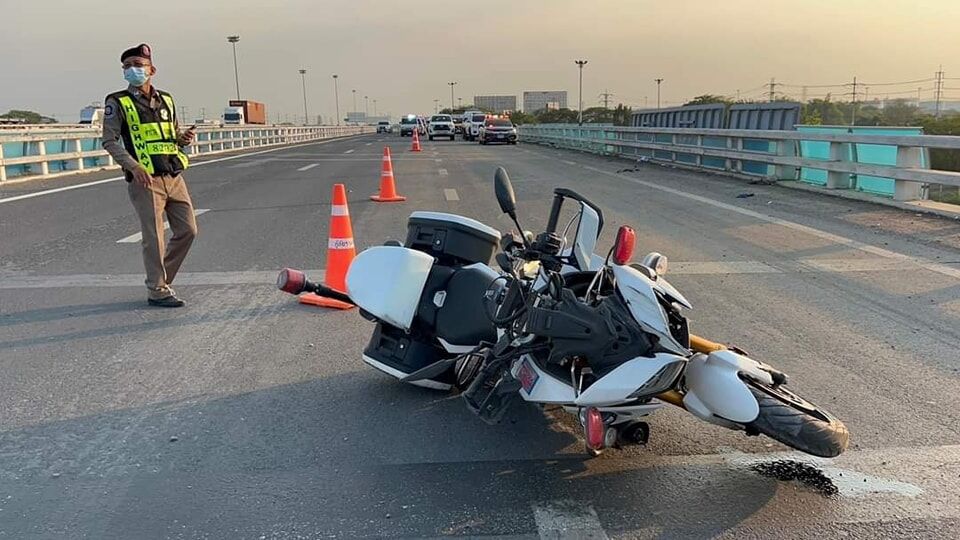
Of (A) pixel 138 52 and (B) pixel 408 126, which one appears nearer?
(A) pixel 138 52

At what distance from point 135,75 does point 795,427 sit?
5488 mm

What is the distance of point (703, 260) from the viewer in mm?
7996

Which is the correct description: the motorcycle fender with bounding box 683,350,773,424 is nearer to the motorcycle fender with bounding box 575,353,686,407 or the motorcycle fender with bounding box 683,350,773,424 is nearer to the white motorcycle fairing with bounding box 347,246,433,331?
the motorcycle fender with bounding box 575,353,686,407

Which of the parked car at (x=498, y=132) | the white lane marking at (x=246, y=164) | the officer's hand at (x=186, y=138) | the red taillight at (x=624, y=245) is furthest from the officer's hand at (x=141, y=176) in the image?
the parked car at (x=498, y=132)

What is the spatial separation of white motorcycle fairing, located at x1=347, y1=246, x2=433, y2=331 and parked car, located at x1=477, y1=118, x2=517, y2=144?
4118cm

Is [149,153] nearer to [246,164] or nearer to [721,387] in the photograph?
[721,387]

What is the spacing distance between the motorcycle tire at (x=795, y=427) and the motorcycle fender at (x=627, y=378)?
0.40m

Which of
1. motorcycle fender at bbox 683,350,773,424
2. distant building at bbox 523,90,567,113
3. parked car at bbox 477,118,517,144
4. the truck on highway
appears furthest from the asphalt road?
distant building at bbox 523,90,567,113

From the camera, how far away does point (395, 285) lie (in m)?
4.16

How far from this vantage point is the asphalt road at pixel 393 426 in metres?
3.11

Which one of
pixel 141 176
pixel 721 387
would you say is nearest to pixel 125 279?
pixel 141 176

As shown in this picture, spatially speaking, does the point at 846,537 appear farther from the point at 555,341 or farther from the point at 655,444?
the point at 555,341

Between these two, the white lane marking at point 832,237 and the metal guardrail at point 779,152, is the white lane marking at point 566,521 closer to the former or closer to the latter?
the white lane marking at point 832,237

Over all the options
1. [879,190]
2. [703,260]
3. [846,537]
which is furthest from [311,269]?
[879,190]
